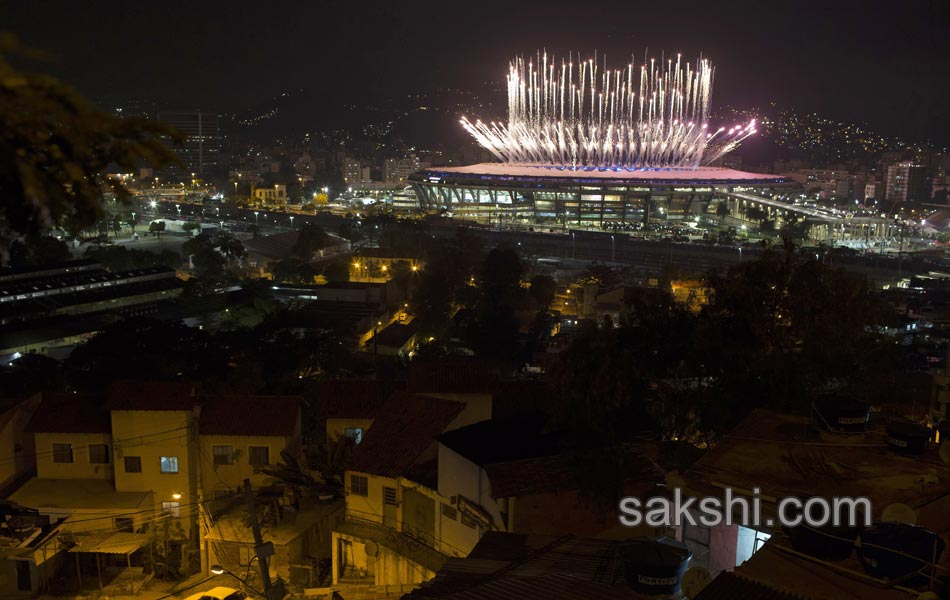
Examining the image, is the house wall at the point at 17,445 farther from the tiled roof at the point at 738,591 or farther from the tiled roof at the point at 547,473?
the tiled roof at the point at 738,591

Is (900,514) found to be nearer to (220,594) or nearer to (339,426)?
(220,594)

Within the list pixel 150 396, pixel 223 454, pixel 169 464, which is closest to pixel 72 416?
pixel 150 396

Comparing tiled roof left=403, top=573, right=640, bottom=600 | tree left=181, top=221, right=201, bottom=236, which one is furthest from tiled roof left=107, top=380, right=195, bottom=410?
tree left=181, top=221, right=201, bottom=236

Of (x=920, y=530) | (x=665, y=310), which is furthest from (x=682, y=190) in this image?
(x=920, y=530)

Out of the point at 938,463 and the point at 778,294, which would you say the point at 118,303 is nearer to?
the point at 778,294

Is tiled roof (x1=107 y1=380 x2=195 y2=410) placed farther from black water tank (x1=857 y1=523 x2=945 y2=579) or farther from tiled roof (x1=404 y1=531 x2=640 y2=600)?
black water tank (x1=857 y1=523 x2=945 y2=579)

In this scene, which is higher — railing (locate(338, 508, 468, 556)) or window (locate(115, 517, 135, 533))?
railing (locate(338, 508, 468, 556))
